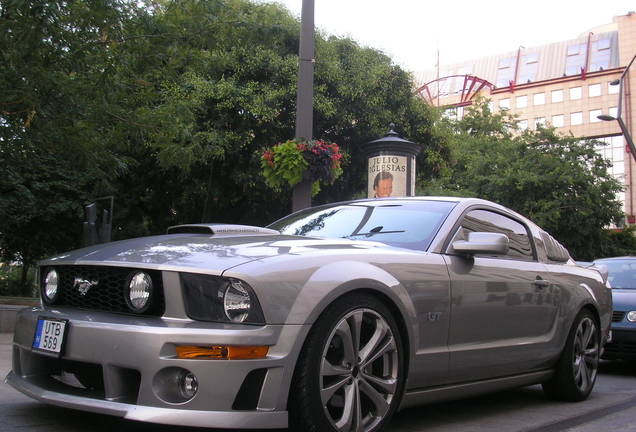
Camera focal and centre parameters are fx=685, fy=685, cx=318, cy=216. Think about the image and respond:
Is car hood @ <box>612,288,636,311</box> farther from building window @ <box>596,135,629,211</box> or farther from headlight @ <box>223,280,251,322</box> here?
building window @ <box>596,135,629,211</box>

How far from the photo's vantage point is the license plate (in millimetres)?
3014

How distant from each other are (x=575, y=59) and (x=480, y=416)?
82.7 metres

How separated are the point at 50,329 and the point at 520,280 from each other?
287 cm

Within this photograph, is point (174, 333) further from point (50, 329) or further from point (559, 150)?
point (559, 150)

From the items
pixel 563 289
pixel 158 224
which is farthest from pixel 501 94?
pixel 563 289

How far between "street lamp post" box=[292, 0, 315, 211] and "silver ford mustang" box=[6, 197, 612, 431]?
4.24 meters

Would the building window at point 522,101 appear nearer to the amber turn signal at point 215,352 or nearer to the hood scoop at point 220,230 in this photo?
the hood scoop at point 220,230

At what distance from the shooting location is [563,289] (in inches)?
196

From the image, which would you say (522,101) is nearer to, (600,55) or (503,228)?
(600,55)

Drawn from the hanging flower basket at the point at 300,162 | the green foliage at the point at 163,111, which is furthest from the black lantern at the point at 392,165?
the hanging flower basket at the point at 300,162

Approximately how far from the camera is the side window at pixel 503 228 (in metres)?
4.44

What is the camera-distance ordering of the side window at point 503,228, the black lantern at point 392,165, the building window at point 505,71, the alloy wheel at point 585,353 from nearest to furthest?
the side window at point 503,228 → the alloy wheel at point 585,353 → the black lantern at point 392,165 → the building window at point 505,71

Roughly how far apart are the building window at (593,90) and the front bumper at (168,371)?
80.9 metres

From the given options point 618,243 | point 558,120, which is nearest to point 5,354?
point 618,243
